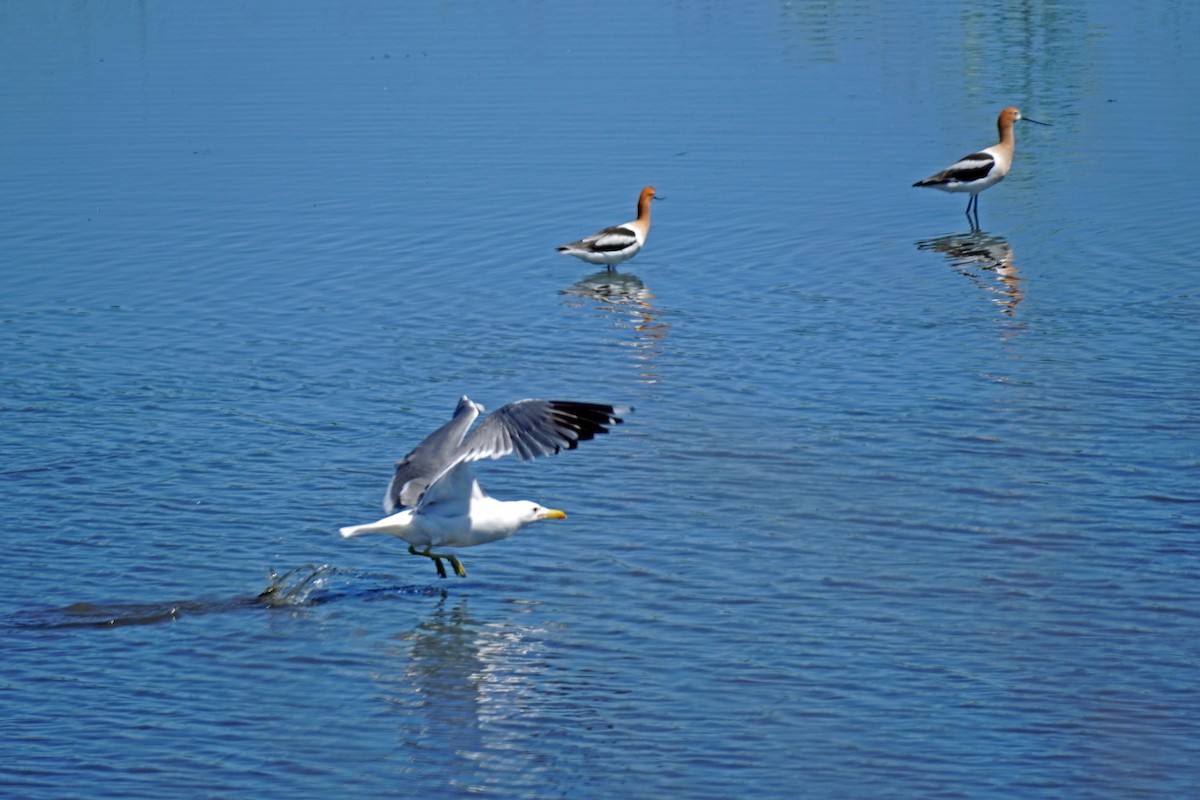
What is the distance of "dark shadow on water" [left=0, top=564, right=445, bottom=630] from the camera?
29.8ft

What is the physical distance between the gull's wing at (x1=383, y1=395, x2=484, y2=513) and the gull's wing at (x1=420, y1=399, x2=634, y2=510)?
0.13m

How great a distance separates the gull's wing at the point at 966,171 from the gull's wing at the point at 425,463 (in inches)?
404

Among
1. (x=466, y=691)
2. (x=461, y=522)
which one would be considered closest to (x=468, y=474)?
(x=461, y=522)

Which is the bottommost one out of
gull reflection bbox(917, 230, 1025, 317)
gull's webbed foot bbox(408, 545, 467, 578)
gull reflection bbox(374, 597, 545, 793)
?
gull reflection bbox(374, 597, 545, 793)

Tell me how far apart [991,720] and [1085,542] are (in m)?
2.27

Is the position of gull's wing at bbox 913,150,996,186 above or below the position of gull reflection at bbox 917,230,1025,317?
above

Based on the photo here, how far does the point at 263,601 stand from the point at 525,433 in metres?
1.69

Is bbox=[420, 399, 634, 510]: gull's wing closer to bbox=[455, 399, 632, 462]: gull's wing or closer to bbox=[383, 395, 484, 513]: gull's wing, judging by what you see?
Result: bbox=[455, 399, 632, 462]: gull's wing

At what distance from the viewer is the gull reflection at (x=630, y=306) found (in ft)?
45.4

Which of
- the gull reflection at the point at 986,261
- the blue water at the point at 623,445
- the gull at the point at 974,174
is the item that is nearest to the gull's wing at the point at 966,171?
the gull at the point at 974,174

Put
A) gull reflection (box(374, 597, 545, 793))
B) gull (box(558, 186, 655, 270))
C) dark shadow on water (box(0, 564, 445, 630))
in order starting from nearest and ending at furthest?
gull reflection (box(374, 597, 545, 793)) → dark shadow on water (box(0, 564, 445, 630)) → gull (box(558, 186, 655, 270))

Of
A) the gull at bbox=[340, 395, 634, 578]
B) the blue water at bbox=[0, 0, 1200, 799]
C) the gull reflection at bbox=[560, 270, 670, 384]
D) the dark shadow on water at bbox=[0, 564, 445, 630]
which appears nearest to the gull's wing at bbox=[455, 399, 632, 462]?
the gull at bbox=[340, 395, 634, 578]

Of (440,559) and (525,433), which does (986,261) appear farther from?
(525,433)

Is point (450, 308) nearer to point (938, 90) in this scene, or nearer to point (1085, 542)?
point (1085, 542)
